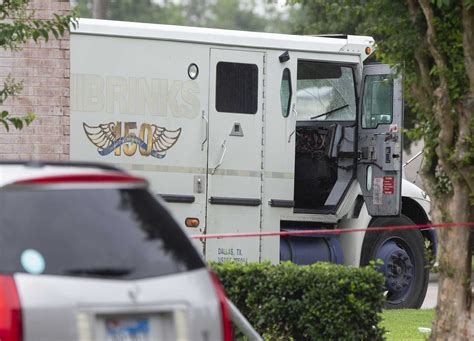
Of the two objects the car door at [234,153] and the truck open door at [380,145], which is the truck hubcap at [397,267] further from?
the car door at [234,153]

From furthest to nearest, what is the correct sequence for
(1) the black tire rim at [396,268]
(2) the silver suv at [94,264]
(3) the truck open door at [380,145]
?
(1) the black tire rim at [396,268] → (3) the truck open door at [380,145] → (2) the silver suv at [94,264]

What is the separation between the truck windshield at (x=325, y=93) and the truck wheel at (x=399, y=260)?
56.3 inches

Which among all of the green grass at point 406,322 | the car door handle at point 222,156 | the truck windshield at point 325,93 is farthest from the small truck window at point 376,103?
the green grass at point 406,322

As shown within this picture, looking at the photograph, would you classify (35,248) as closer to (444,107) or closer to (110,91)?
(444,107)

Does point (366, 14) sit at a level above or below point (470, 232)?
above

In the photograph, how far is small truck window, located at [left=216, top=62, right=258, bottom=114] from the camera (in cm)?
1508

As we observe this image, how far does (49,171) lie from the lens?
20.3 feet

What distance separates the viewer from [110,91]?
47.2ft

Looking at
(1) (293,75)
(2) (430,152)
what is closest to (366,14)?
(2) (430,152)

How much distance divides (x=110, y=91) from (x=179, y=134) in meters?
0.93

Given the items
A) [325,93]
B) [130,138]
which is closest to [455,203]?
[130,138]

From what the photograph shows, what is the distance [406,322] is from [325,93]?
378 cm

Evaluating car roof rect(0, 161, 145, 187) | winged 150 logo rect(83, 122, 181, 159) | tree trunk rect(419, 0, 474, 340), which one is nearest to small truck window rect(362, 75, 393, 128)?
winged 150 logo rect(83, 122, 181, 159)

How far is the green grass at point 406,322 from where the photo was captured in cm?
1206
